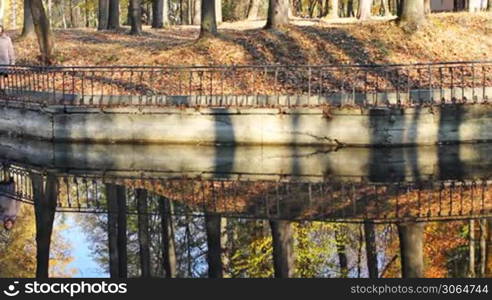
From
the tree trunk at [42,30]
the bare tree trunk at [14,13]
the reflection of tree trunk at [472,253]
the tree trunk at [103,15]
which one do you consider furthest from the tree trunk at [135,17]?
the bare tree trunk at [14,13]

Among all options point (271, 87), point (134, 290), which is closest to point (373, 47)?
point (271, 87)

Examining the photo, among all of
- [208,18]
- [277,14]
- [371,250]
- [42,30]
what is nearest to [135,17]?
[42,30]

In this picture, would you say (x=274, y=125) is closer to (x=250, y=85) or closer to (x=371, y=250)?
(x=250, y=85)

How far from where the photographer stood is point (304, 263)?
13055mm

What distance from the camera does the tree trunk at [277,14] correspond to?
99.7ft

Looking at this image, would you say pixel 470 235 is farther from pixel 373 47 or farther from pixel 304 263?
pixel 373 47

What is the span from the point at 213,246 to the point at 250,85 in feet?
41.4

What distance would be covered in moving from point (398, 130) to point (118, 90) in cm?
830

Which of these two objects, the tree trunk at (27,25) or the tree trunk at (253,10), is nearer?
the tree trunk at (27,25)

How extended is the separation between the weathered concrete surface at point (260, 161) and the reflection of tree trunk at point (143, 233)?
2.74 m

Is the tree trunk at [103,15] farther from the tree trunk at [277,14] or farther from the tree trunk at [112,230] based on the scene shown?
the tree trunk at [112,230]

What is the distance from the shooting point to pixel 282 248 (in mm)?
13000

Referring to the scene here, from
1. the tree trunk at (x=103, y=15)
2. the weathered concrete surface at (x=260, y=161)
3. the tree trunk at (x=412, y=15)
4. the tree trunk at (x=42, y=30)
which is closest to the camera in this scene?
the weathered concrete surface at (x=260, y=161)

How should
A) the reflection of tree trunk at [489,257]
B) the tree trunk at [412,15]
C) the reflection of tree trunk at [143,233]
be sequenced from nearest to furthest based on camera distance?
the reflection of tree trunk at [489,257] → the reflection of tree trunk at [143,233] → the tree trunk at [412,15]
